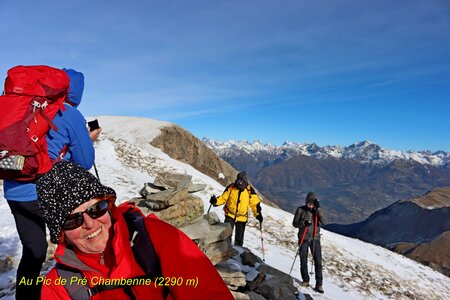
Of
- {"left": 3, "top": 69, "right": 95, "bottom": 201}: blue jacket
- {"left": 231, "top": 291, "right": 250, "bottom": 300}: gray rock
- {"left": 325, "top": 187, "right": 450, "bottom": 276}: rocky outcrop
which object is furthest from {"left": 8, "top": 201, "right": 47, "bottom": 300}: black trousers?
{"left": 325, "top": 187, "right": 450, "bottom": 276}: rocky outcrop

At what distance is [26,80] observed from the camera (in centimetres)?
352

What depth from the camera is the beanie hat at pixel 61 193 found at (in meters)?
2.71

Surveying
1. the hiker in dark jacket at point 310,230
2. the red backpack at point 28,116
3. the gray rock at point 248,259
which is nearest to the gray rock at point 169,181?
the gray rock at point 248,259

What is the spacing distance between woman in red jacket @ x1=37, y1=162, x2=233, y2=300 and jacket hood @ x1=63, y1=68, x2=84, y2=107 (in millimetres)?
1710

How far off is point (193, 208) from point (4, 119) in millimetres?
7433

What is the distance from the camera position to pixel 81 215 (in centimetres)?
279

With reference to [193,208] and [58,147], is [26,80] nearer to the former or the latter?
[58,147]

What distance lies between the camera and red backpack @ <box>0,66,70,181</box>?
3.31m

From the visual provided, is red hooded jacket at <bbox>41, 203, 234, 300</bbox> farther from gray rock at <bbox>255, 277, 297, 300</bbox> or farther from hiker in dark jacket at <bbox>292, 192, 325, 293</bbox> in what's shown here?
hiker in dark jacket at <bbox>292, 192, 325, 293</bbox>

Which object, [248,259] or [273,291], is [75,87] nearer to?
[273,291]

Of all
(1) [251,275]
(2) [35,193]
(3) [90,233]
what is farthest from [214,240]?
(3) [90,233]

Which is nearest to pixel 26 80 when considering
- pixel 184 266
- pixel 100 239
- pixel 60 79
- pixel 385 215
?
pixel 60 79

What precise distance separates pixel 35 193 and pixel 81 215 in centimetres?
173

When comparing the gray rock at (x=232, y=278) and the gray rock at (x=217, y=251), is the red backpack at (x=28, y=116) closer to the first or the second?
the gray rock at (x=232, y=278)
